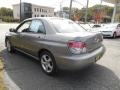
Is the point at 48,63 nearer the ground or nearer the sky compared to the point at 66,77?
nearer the sky

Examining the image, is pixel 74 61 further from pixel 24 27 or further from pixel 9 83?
pixel 24 27

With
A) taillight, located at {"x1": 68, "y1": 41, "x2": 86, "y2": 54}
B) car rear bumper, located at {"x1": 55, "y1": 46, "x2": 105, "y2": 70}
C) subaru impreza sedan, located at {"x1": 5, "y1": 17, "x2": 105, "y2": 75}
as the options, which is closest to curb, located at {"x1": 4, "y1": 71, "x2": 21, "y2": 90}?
subaru impreza sedan, located at {"x1": 5, "y1": 17, "x2": 105, "y2": 75}

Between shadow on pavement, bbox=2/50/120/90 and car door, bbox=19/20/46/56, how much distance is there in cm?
57

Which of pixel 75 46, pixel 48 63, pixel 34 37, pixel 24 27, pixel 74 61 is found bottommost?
pixel 48 63

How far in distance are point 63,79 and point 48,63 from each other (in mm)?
622

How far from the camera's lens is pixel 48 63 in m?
4.77

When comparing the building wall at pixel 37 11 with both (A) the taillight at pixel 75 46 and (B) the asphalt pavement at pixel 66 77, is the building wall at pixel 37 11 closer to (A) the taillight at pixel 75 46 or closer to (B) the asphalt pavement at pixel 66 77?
(B) the asphalt pavement at pixel 66 77

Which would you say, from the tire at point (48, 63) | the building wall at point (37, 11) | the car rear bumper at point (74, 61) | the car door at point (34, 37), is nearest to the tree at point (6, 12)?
the building wall at point (37, 11)

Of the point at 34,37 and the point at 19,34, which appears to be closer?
the point at 34,37

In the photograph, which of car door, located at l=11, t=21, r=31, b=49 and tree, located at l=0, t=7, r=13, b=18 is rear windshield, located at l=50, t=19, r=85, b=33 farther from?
tree, located at l=0, t=7, r=13, b=18

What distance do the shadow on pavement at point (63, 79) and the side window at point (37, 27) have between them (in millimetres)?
1164

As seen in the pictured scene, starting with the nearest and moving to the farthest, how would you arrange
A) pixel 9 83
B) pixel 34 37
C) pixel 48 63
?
pixel 9 83, pixel 48 63, pixel 34 37

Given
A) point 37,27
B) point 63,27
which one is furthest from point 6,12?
point 63,27

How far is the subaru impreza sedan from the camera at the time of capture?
4082 mm
